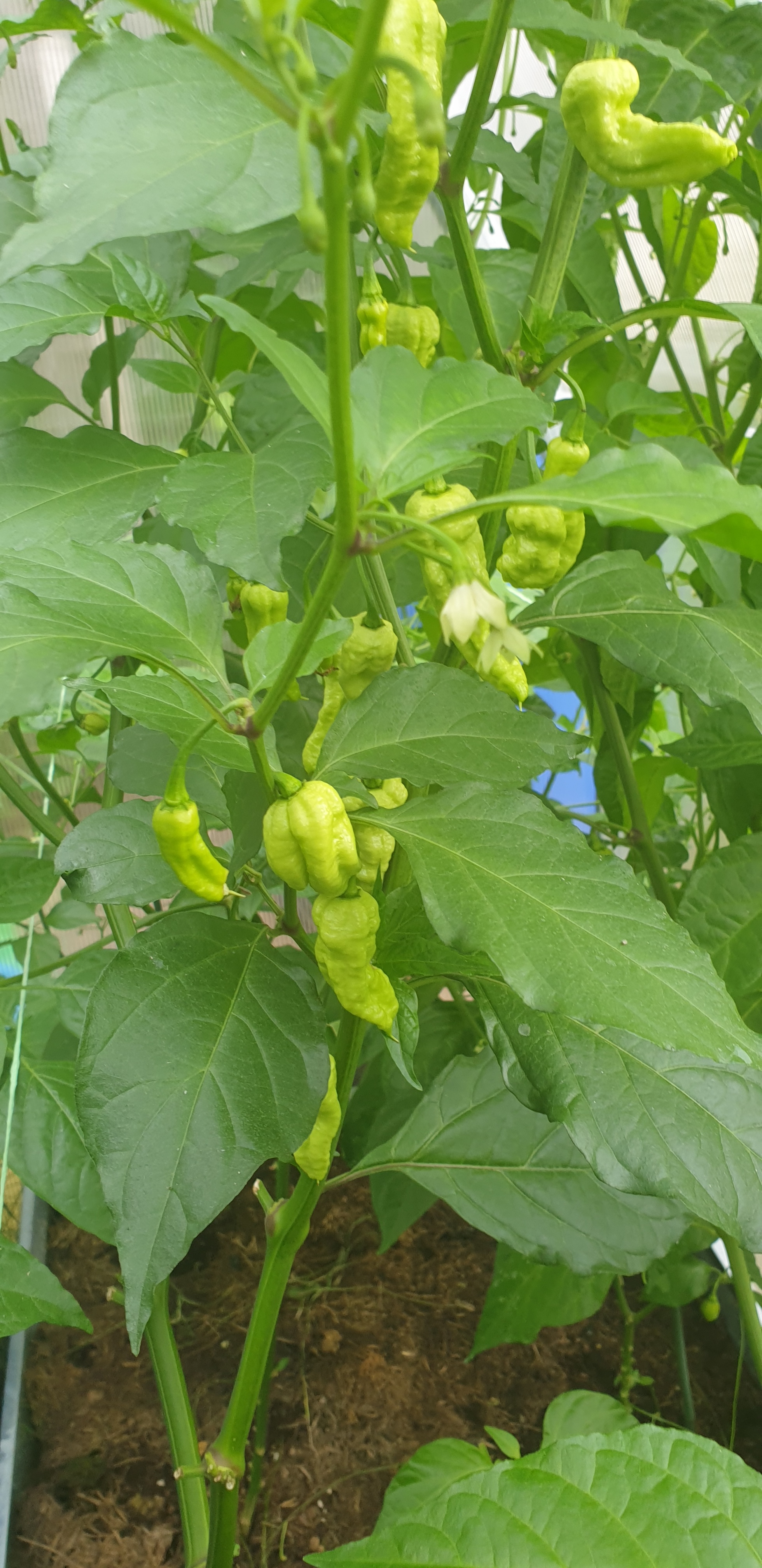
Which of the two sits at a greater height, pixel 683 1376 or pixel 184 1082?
pixel 184 1082

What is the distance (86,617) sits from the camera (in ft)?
1.05

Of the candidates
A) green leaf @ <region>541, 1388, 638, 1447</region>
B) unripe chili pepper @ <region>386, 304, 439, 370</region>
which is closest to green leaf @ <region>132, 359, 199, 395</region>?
unripe chili pepper @ <region>386, 304, 439, 370</region>

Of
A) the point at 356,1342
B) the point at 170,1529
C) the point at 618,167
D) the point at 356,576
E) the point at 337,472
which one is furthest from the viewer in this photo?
the point at 356,1342

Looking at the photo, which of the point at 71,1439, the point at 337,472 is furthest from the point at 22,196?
the point at 71,1439

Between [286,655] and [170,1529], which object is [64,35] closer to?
[286,655]

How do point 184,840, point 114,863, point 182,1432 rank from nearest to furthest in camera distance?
point 184,840 < point 114,863 < point 182,1432

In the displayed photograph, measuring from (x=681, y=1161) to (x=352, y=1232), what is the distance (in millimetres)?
572

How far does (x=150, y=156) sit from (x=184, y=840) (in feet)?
0.66

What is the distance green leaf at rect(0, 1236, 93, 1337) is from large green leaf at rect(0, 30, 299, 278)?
462 millimetres

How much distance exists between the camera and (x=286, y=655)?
0.35 meters

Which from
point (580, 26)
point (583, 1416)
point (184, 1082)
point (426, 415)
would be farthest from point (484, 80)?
point (583, 1416)

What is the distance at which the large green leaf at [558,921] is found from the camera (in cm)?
30

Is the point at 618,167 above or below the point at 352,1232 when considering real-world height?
above

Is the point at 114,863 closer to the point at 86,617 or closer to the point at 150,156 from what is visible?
the point at 86,617
